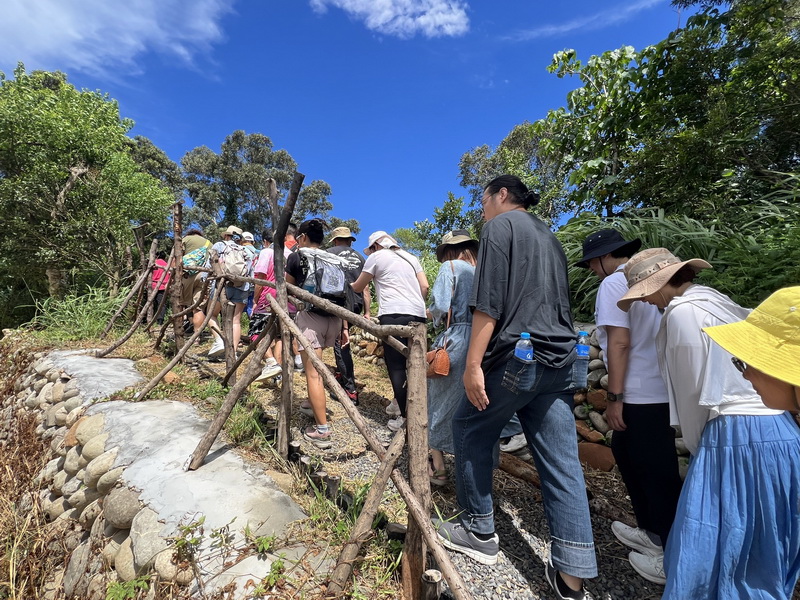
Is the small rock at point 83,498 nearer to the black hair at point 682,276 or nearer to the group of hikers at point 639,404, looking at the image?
the group of hikers at point 639,404

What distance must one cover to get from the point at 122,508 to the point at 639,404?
122 inches

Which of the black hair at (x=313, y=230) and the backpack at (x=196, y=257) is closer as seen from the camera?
the black hair at (x=313, y=230)

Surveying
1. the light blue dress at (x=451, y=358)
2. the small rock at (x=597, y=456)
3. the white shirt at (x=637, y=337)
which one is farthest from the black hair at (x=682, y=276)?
the small rock at (x=597, y=456)

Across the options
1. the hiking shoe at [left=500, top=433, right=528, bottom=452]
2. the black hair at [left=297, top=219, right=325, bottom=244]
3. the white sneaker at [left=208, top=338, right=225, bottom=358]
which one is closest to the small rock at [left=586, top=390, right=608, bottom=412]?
the hiking shoe at [left=500, top=433, right=528, bottom=452]

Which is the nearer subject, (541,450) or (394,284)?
(541,450)

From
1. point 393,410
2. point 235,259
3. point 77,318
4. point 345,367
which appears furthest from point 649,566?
point 77,318

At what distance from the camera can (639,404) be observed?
2.02m

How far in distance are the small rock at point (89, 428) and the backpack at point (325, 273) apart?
2166 mm

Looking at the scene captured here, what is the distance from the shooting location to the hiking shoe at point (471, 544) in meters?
1.96

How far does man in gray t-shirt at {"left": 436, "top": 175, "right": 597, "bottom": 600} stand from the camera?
177 cm

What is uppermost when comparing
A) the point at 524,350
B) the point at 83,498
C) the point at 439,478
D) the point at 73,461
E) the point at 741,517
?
the point at 524,350

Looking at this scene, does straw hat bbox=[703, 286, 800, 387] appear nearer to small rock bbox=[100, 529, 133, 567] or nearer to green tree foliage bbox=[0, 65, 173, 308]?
small rock bbox=[100, 529, 133, 567]

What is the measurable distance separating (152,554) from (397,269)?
238 centimetres

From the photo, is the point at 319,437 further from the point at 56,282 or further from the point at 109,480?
the point at 56,282
